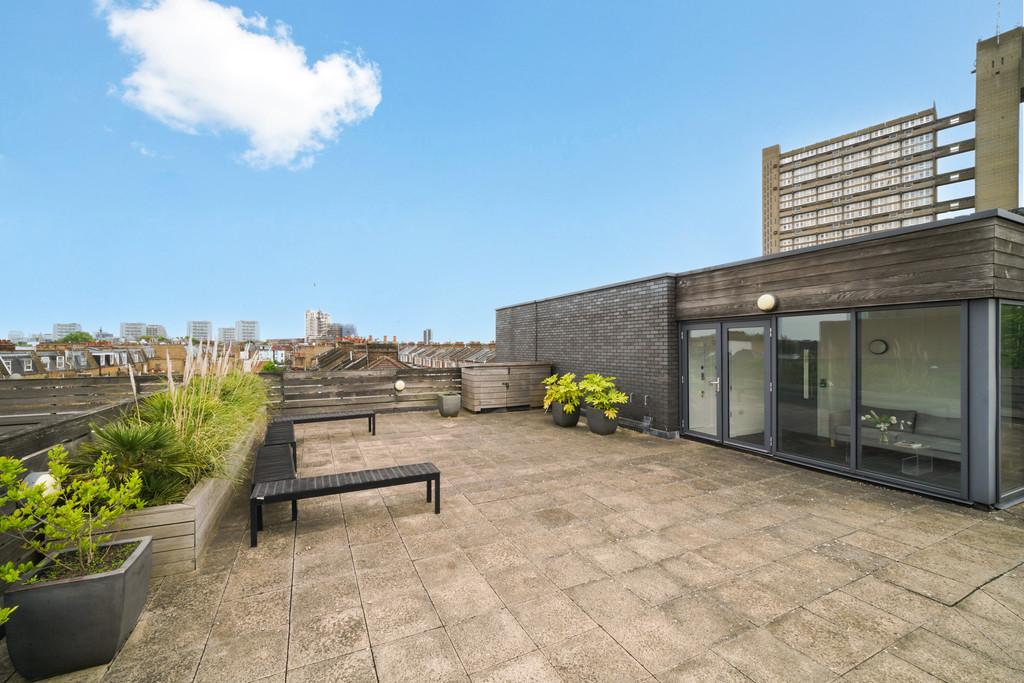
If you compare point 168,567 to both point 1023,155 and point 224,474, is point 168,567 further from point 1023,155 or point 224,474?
point 1023,155

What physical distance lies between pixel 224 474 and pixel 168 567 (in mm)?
960

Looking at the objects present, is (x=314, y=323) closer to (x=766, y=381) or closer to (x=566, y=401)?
(x=566, y=401)

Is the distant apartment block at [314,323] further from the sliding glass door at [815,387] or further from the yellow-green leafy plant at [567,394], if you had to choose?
the sliding glass door at [815,387]

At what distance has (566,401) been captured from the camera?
7.91 m

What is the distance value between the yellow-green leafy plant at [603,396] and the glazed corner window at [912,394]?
329 cm

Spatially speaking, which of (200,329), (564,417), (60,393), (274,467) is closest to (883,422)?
(564,417)

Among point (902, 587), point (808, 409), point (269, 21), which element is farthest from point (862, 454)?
point (269, 21)

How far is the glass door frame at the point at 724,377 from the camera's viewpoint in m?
5.63

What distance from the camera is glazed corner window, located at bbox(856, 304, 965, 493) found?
163 inches

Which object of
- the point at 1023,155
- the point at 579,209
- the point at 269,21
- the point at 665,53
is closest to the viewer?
the point at 269,21

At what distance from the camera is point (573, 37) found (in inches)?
613

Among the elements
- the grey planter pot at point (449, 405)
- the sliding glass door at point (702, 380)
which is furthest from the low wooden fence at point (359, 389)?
the sliding glass door at point (702, 380)

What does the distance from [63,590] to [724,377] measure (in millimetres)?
6862

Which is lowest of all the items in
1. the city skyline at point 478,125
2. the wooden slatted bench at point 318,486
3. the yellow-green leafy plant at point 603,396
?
the wooden slatted bench at point 318,486
